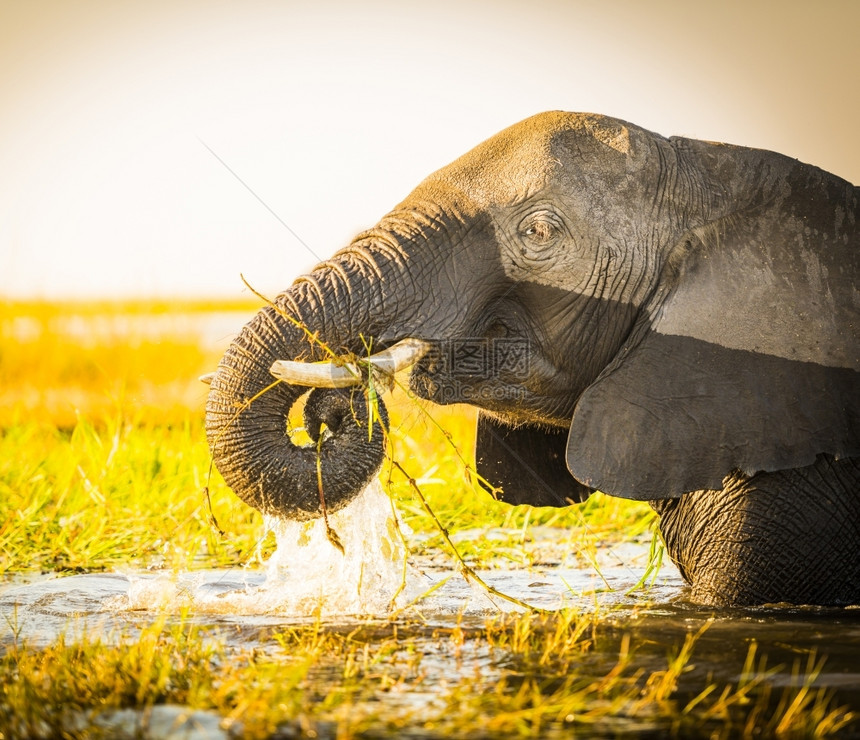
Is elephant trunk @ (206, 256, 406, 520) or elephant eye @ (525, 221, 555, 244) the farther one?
elephant eye @ (525, 221, 555, 244)

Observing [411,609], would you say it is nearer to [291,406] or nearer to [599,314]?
[291,406]

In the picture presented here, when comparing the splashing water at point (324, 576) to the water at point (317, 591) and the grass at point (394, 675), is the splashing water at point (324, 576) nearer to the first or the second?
the water at point (317, 591)

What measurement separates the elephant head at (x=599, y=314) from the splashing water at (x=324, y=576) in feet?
2.04

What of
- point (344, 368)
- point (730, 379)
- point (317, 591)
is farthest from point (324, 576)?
point (730, 379)

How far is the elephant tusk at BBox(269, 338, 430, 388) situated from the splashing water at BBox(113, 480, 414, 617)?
71cm

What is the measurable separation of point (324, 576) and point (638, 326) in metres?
1.80

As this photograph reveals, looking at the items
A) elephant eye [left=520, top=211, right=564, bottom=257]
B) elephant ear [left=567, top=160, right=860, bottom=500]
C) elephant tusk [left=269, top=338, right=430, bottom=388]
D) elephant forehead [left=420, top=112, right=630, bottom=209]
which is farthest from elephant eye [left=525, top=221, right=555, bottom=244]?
elephant tusk [left=269, top=338, right=430, bottom=388]

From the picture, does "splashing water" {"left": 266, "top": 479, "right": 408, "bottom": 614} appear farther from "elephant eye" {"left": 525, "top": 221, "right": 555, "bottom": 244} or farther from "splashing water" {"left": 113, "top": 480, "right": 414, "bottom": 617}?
"elephant eye" {"left": 525, "top": 221, "right": 555, "bottom": 244}

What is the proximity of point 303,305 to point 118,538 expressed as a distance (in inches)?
131

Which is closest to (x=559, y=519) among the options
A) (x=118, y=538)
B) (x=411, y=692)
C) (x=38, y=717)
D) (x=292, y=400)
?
(x=118, y=538)

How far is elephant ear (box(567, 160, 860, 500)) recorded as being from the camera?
5.39 meters

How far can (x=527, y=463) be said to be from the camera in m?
6.48

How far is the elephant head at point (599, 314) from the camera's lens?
Answer: 523cm

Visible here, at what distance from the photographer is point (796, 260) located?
5.51 m
